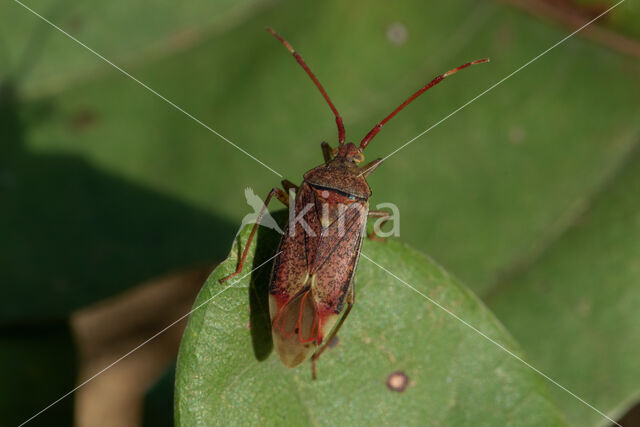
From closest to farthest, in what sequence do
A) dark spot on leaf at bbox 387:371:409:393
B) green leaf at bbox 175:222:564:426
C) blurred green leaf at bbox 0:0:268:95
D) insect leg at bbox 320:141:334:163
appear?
green leaf at bbox 175:222:564:426
dark spot on leaf at bbox 387:371:409:393
insect leg at bbox 320:141:334:163
blurred green leaf at bbox 0:0:268:95

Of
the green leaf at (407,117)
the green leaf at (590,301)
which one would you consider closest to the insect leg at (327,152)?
the green leaf at (407,117)

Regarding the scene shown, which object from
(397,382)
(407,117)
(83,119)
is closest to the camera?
(397,382)

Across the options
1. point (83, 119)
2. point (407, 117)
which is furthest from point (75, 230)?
point (407, 117)

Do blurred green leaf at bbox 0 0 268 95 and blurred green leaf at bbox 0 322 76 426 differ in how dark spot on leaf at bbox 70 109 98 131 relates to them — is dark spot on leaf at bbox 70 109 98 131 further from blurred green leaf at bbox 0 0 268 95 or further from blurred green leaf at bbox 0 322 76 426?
blurred green leaf at bbox 0 322 76 426

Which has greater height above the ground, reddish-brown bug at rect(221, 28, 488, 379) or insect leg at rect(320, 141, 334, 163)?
insect leg at rect(320, 141, 334, 163)
